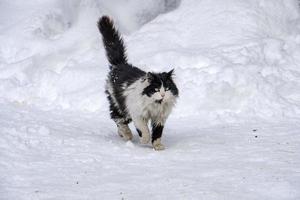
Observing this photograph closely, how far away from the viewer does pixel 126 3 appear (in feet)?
48.2

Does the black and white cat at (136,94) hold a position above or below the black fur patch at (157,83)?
below

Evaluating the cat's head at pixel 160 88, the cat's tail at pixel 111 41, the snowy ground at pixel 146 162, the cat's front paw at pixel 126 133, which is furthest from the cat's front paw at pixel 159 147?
the cat's tail at pixel 111 41

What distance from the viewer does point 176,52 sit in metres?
11.9

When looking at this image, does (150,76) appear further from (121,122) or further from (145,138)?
(121,122)

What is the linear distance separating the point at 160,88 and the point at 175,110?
262 cm

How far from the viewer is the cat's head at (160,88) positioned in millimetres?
7621

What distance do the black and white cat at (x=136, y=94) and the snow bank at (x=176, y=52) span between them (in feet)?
5.70

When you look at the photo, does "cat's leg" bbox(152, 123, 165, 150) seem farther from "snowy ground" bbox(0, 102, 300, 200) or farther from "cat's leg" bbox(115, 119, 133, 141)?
"cat's leg" bbox(115, 119, 133, 141)

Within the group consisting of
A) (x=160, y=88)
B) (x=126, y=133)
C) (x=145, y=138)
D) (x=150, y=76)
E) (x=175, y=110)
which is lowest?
(x=175, y=110)

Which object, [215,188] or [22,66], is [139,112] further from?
[22,66]

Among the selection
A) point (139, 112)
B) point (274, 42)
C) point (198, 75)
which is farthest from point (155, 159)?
point (274, 42)

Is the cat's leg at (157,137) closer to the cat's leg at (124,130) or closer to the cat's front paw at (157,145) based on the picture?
the cat's front paw at (157,145)

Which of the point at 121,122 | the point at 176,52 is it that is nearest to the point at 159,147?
the point at 121,122

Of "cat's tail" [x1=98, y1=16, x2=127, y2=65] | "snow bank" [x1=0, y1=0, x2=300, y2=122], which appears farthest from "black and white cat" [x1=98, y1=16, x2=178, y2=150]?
"snow bank" [x1=0, y1=0, x2=300, y2=122]
